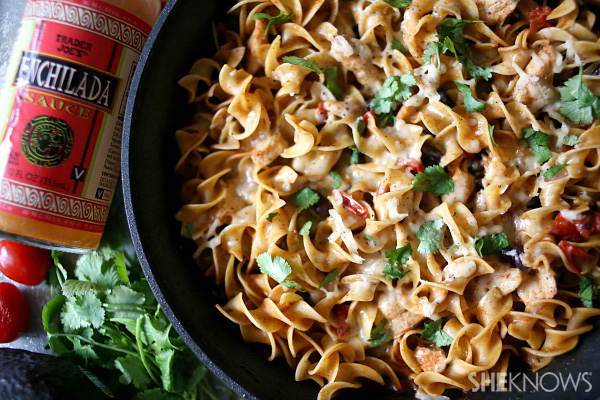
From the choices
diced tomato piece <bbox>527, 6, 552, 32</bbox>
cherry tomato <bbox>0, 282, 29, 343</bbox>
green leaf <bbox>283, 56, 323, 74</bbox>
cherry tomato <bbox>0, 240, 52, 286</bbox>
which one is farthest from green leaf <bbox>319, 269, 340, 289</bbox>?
cherry tomato <bbox>0, 282, 29, 343</bbox>

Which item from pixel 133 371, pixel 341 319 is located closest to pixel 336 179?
pixel 341 319

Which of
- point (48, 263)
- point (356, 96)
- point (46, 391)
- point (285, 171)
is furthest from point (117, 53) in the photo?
point (46, 391)

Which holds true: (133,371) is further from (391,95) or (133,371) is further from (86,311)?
(391,95)

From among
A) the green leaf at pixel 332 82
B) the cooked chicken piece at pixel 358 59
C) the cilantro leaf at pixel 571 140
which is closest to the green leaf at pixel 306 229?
the green leaf at pixel 332 82

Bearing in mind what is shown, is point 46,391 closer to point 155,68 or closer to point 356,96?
point 155,68

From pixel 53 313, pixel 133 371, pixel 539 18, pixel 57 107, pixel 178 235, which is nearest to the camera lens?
pixel 57 107

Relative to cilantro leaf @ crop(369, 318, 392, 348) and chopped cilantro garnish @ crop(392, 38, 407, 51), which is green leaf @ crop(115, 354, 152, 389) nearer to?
cilantro leaf @ crop(369, 318, 392, 348)

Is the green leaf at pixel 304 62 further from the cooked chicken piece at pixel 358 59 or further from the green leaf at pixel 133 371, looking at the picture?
the green leaf at pixel 133 371
